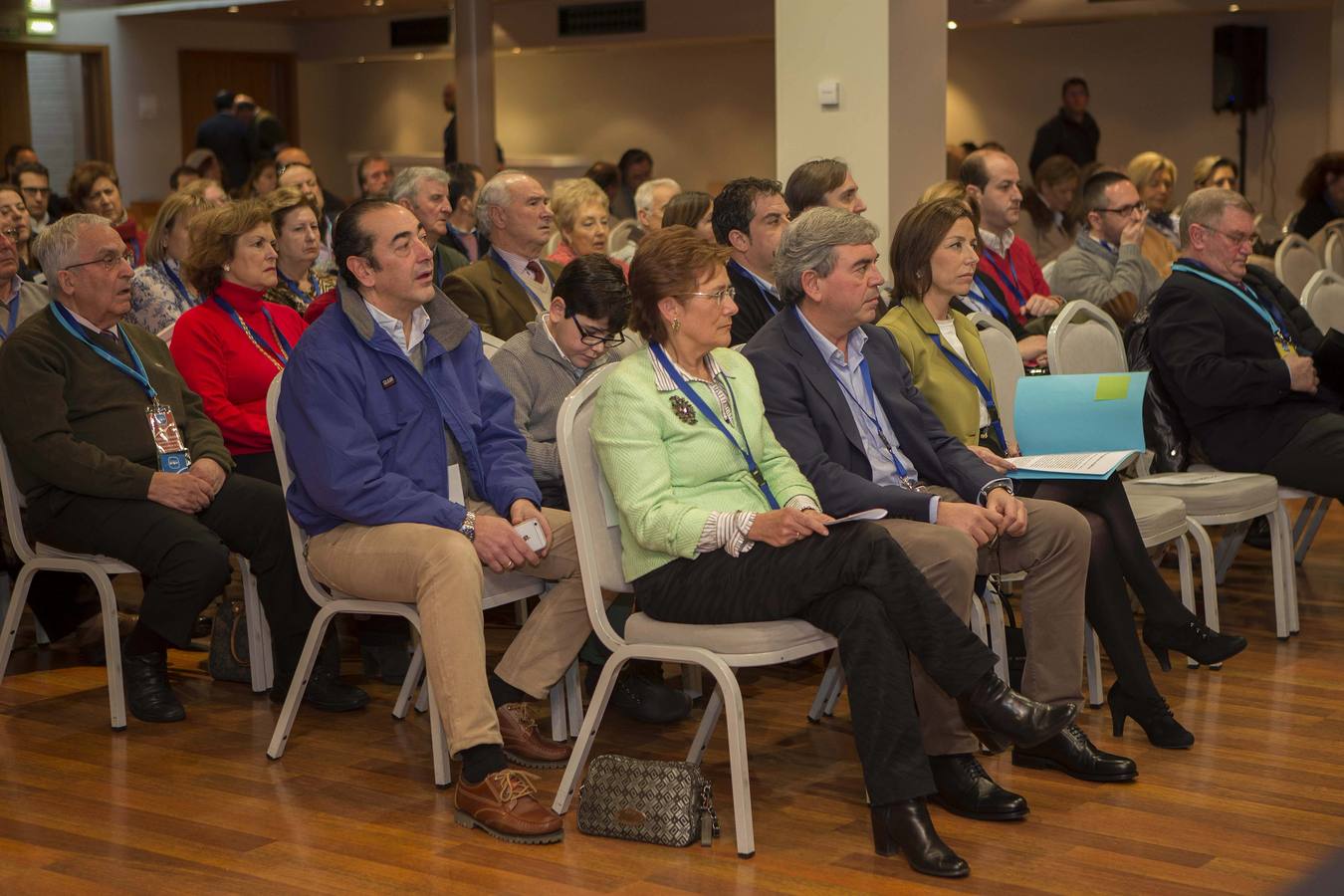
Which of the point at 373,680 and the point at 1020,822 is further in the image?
the point at 373,680

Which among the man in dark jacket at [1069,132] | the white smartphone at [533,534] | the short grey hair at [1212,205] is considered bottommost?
the white smartphone at [533,534]

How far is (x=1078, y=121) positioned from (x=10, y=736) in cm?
1046

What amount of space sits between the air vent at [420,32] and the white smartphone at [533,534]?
13179mm

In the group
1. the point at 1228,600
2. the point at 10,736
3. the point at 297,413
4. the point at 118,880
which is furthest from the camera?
the point at 1228,600

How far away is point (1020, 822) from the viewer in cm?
319

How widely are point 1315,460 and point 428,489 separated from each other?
255 cm

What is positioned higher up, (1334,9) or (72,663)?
(1334,9)

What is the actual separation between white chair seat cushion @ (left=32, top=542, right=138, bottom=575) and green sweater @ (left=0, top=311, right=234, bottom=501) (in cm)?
15

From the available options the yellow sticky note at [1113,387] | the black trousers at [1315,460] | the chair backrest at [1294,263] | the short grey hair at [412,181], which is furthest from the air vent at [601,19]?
the yellow sticky note at [1113,387]

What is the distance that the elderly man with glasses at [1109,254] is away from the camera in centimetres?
573

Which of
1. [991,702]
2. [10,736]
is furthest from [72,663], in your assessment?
[991,702]

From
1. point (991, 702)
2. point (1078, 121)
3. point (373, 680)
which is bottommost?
point (373, 680)

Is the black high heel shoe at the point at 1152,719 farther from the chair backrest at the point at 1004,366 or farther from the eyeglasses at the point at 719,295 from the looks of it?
the eyeglasses at the point at 719,295

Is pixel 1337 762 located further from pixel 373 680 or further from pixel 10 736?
pixel 10 736
